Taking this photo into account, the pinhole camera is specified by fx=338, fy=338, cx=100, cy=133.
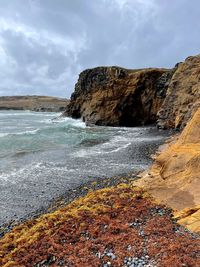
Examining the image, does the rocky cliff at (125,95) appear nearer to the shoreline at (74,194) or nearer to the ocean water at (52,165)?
the ocean water at (52,165)

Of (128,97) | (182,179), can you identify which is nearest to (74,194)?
(182,179)

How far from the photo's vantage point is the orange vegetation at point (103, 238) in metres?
13.1

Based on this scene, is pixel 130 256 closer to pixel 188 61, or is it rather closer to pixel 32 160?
pixel 32 160

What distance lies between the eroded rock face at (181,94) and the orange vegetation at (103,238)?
36722 millimetres

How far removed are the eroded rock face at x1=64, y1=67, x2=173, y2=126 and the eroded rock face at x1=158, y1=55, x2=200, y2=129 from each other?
11536 mm

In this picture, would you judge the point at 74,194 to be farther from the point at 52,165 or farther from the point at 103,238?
the point at 52,165

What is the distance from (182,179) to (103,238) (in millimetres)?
7354

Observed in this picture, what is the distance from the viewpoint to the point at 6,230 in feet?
62.2

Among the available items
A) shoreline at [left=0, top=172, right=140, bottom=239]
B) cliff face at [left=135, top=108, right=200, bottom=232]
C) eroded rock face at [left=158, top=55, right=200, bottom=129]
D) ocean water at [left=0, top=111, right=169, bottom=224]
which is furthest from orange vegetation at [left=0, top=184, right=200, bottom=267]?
eroded rock face at [left=158, top=55, right=200, bottom=129]

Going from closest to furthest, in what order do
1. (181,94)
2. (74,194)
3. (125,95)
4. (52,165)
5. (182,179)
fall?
1. (182,179)
2. (74,194)
3. (52,165)
4. (181,94)
5. (125,95)

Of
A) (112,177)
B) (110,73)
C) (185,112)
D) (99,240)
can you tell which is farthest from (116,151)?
(110,73)

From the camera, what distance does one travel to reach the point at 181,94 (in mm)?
56812

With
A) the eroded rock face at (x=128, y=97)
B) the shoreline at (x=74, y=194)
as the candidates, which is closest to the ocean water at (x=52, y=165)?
the shoreline at (x=74, y=194)

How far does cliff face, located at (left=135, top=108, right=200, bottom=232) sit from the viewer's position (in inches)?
654
